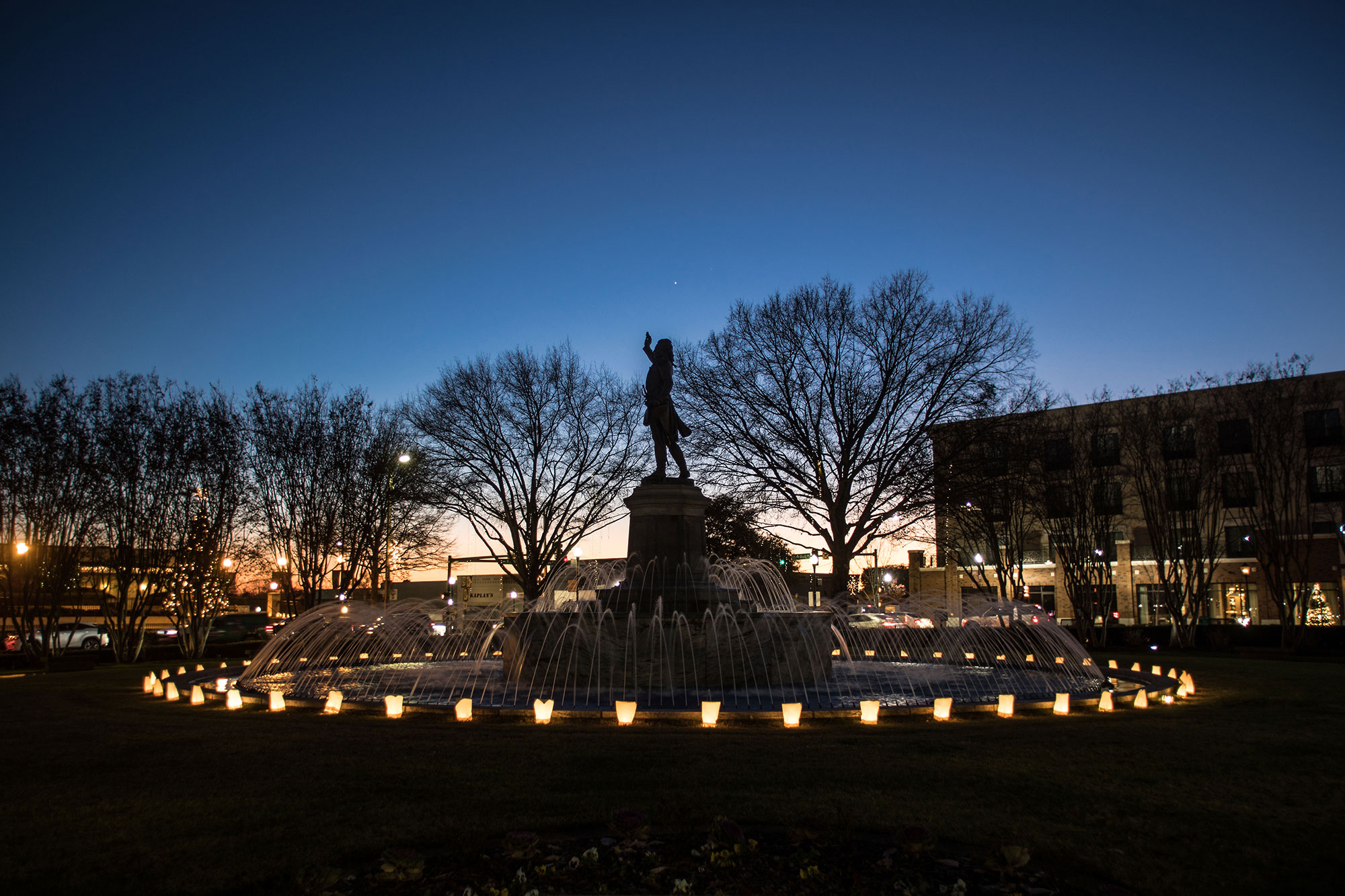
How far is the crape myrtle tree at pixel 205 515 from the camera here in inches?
1032

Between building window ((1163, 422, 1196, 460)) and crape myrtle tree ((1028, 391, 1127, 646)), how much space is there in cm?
178

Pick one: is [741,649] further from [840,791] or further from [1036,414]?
[1036,414]

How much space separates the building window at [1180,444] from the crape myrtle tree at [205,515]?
35.6m

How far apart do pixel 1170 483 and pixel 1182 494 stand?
2.13 ft

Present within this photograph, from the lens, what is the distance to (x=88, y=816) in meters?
6.00

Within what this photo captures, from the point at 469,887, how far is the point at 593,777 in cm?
262

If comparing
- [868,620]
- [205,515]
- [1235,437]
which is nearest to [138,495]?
[205,515]

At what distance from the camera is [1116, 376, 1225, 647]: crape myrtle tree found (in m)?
29.8

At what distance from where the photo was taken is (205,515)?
89.2 feet

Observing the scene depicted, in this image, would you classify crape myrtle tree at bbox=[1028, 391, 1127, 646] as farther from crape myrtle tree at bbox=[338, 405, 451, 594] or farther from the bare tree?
crape myrtle tree at bbox=[338, 405, 451, 594]

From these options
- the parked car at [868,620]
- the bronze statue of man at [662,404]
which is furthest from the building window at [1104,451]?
the bronze statue of man at [662,404]

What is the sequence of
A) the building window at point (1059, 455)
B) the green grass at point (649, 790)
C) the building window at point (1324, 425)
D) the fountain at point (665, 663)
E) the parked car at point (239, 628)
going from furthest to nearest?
the building window at point (1324, 425) → the parked car at point (239, 628) → the building window at point (1059, 455) → the fountain at point (665, 663) → the green grass at point (649, 790)

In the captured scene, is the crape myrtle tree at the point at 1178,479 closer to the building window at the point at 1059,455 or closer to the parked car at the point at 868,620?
the building window at the point at 1059,455

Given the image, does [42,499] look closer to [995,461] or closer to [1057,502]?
[995,461]
